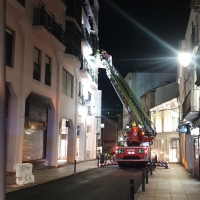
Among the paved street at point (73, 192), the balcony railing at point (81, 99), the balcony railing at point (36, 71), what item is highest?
the balcony railing at point (36, 71)

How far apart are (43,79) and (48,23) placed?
3958 mm

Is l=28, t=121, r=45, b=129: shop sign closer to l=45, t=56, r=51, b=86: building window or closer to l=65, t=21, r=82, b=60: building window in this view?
l=45, t=56, r=51, b=86: building window

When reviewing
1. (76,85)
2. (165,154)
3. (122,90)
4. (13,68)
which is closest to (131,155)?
(122,90)

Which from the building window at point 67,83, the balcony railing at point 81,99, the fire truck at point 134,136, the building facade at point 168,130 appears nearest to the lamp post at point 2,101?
the fire truck at point 134,136


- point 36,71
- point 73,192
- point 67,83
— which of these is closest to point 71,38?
point 67,83

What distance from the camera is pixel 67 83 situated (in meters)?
28.1

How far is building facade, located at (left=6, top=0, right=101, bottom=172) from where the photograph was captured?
61.0 ft

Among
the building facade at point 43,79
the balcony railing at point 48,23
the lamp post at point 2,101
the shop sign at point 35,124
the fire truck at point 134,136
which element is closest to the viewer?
the lamp post at point 2,101

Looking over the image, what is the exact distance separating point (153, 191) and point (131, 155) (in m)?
Result: 11.9

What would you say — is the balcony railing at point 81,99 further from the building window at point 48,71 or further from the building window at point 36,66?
the building window at point 36,66

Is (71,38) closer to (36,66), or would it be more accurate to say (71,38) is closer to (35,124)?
(36,66)

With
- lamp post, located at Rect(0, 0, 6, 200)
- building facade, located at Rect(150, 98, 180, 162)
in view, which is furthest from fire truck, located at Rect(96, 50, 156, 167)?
lamp post, located at Rect(0, 0, 6, 200)

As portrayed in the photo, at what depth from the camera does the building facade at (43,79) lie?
18.6 metres

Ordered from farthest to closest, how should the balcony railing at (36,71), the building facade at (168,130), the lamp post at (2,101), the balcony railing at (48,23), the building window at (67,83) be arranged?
the building facade at (168,130) → the building window at (67,83) → the balcony railing at (36,71) → the balcony railing at (48,23) → the lamp post at (2,101)
